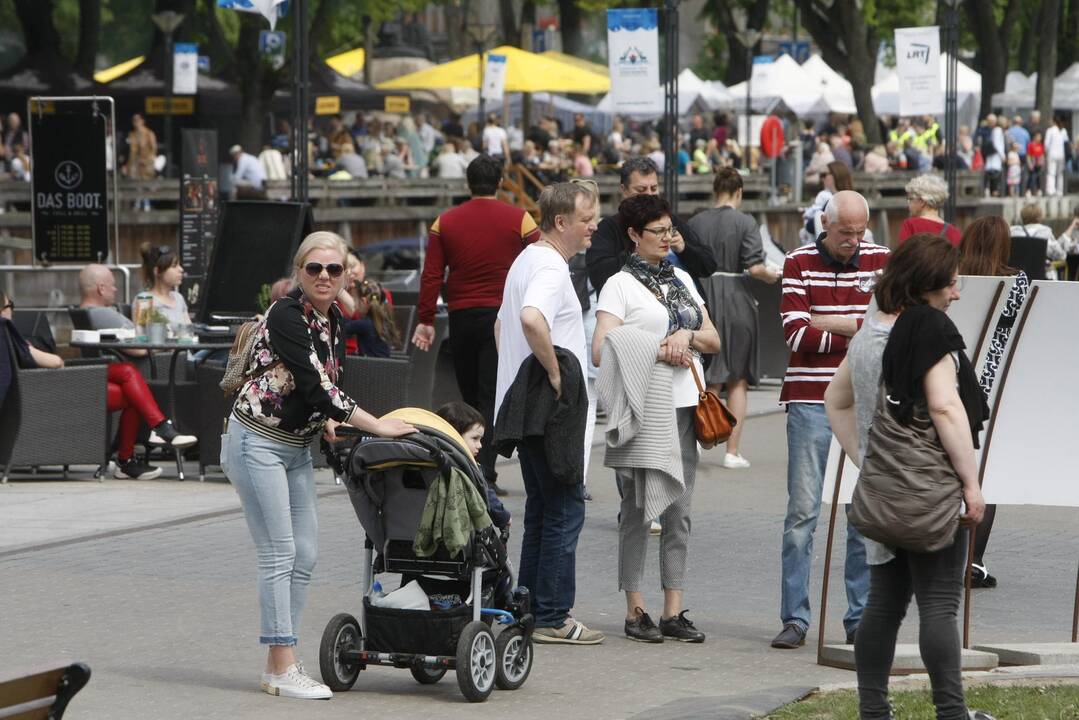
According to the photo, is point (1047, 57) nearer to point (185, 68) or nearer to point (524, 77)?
point (524, 77)

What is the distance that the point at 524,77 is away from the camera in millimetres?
39062

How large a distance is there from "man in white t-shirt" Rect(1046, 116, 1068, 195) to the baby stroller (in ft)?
136

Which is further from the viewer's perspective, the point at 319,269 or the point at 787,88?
the point at 787,88

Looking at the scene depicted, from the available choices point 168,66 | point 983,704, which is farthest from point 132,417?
point 168,66

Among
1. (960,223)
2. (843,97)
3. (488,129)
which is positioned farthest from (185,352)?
(843,97)

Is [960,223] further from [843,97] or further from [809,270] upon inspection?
[809,270]

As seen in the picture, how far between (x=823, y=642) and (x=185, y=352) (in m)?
7.37

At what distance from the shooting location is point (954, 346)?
578cm

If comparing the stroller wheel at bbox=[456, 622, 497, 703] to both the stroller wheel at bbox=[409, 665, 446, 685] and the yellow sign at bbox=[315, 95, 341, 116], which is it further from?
the yellow sign at bbox=[315, 95, 341, 116]

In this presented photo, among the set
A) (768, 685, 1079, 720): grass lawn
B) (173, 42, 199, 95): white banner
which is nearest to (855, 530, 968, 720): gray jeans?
(768, 685, 1079, 720): grass lawn

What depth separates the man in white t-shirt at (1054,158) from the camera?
152ft

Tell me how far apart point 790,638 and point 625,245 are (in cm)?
269

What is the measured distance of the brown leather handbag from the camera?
7.88 m

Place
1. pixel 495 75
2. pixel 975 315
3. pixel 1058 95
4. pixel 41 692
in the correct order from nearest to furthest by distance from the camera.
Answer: pixel 41 692 → pixel 975 315 → pixel 495 75 → pixel 1058 95
